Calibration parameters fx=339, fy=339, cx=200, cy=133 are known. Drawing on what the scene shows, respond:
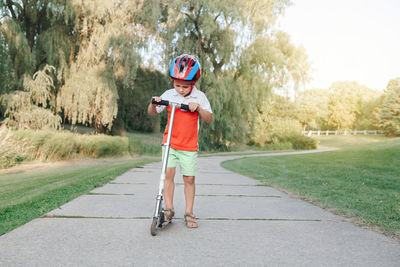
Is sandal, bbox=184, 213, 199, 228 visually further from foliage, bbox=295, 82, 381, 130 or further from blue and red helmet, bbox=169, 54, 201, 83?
foliage, bbox=295, 82, 381, 130

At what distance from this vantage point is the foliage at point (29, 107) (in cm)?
1242

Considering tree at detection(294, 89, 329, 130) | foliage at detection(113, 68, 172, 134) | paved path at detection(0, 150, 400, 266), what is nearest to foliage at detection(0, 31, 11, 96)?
foliage at detection(113, 68, 172, 134)

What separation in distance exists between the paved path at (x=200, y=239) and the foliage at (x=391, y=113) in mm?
45433

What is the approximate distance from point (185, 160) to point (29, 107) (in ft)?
37.4

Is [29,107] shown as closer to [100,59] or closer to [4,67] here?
[4,67]

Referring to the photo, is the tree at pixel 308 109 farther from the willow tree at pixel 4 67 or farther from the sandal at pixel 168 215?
the sandal at pixel 168 215

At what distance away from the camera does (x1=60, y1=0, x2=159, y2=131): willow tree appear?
1412 cm

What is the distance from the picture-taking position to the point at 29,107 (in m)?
12.8

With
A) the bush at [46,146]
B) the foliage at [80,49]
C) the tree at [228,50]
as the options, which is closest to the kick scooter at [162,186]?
the bush at [46,146]

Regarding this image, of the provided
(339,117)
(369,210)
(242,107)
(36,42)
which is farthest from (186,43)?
(339,117)

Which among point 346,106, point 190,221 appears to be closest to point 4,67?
point 190,221

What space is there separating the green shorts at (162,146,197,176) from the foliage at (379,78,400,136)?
45981 mm

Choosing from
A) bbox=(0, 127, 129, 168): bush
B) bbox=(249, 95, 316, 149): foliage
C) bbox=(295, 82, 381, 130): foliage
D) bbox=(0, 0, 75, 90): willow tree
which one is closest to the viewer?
bbox=(0, 127, 129, 168): bush

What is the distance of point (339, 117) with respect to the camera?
2299 inches
